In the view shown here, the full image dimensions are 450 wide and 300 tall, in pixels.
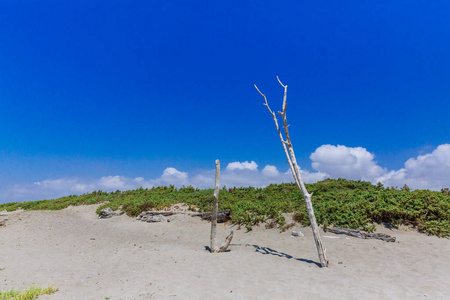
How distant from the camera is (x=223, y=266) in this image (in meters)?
9.93

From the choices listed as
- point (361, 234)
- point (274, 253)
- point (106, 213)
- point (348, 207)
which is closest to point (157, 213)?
point (106, 213)

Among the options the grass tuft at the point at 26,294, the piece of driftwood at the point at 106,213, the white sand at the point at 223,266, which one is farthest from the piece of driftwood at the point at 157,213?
the grass tuft at the point at 26,294

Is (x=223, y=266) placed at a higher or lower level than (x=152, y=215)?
lower

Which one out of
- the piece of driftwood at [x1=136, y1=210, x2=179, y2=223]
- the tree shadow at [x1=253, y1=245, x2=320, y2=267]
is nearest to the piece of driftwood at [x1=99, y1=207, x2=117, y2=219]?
the piece of driftwood at [x1=136, y1=210, x2=179, y2=223]

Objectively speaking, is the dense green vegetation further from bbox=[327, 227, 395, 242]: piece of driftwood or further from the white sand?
the white sand

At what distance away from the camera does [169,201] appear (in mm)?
24250

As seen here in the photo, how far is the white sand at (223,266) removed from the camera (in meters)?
7.77

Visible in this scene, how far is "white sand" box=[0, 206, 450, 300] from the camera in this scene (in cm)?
777

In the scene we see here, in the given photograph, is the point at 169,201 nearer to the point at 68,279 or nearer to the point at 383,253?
the point at 68,279

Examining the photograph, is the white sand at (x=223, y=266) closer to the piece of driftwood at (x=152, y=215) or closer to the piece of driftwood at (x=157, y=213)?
the piece of driftwood at (x=152, y=215)

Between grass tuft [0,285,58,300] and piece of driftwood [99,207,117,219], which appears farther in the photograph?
piece of driftwood [99,207,117,219]

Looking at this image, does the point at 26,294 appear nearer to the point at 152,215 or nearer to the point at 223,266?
the point at 223,266

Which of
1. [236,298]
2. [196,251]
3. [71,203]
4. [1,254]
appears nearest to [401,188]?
[196,251]

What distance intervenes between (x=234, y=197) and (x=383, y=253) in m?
14.0
